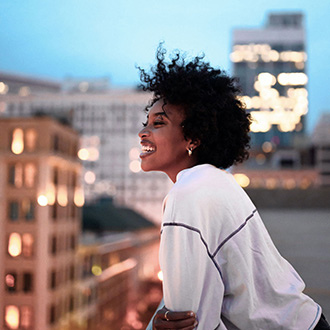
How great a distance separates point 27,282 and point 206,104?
48403 millimetres

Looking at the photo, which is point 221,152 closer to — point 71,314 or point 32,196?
point 32,196

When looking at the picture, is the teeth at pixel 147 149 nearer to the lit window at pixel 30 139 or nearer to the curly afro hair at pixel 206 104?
the curly afro hair at pixel 206 104

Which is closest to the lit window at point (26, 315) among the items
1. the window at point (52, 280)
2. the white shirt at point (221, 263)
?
the window at point (52, 280)

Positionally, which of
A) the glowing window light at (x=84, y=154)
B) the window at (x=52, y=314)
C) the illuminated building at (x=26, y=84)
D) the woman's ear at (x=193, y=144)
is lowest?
the window at (x=52, y=314)

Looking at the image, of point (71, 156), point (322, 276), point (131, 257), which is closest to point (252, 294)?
point (322, 276)

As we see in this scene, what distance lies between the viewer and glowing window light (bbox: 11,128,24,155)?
46469 mm

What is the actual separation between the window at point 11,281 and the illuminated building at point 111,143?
23604 millimetres

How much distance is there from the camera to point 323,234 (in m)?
6.24

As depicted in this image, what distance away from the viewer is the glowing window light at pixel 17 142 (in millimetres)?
46469

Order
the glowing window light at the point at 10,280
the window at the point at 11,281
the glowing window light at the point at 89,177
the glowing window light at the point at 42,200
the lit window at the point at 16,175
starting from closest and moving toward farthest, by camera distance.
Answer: the glowing window light at the point at 42,200
the window at the point at 11,281
the glowing window light at the point at 10,280
the lit window at the point at 16,175
the glowing window light at the point at 89,177

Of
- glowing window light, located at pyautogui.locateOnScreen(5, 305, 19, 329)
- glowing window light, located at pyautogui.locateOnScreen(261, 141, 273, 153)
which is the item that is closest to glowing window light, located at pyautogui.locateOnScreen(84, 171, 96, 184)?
glowing window light, located at pyautogui.locateOnScreen(5, 305, 19, 329)

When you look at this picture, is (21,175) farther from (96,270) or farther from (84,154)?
(84,154)

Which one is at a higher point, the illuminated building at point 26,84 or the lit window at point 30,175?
the illuminated building at point 26,84

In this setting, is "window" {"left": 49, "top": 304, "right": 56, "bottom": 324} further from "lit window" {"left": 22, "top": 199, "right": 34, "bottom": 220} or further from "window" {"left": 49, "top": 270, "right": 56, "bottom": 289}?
"lit window" {"left": 22, "top": 199, "right": 34, "bottom": 220}
